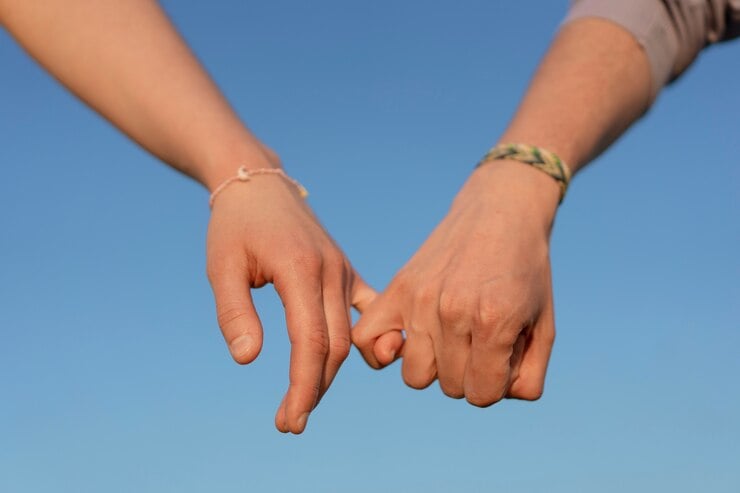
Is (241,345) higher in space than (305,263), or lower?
lower

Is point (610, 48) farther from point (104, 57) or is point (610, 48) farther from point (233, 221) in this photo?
point (104, 57)

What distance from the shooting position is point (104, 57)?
2.37 meters

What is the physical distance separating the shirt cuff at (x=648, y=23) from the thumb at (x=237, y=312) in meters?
1.32

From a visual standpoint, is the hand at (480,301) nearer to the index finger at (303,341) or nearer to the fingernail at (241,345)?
the index finger at (303,341)

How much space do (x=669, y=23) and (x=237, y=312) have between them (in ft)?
5.16

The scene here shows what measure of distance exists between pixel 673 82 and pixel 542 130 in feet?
2.35

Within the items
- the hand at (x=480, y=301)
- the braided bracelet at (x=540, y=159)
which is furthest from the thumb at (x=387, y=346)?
the braided bracelet at (x=540, y=159)

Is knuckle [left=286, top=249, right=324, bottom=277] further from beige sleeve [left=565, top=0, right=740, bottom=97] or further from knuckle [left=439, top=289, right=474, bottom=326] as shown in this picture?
beige sleeve [left=565, top=0, right=740, bottom=97]

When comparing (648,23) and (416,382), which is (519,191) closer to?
(416,382)

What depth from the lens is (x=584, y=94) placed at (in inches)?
95.9

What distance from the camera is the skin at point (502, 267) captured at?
207 centimetres

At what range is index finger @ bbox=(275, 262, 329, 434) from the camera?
75.1 inches

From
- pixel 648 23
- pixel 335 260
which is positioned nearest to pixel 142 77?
pixel 335 260

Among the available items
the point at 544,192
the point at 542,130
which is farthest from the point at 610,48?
the point at 544,192
